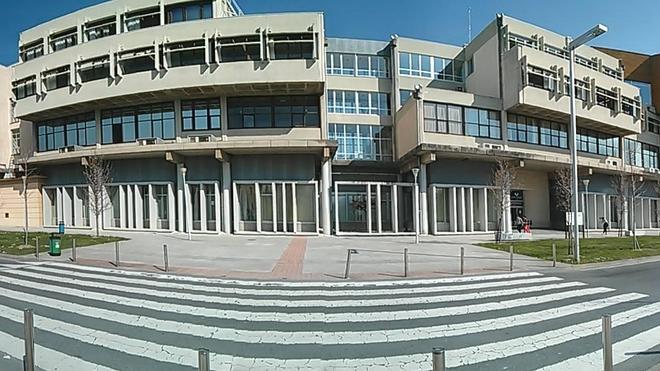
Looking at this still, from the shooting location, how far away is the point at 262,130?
99.4 feet

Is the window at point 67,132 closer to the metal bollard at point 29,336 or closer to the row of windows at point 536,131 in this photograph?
the metal bollard at point 29,336

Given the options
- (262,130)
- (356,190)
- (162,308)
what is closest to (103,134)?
(262,130)

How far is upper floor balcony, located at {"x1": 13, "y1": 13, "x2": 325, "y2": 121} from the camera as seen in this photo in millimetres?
28781

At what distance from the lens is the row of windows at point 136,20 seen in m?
32.8

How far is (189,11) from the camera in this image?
3288 cm

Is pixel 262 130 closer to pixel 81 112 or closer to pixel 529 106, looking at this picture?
pixel 81 112

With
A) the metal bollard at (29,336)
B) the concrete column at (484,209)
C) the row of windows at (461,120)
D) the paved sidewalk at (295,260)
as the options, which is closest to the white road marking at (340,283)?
the paved sidewalk at (295,260)

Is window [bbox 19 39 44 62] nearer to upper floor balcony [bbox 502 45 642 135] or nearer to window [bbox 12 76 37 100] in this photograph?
window [bbox 12 76 37 100]

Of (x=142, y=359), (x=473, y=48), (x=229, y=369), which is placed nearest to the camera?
(x=229, y=369)

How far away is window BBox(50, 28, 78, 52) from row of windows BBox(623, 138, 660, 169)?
56140 millimetres

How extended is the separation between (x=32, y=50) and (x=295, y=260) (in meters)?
39.4

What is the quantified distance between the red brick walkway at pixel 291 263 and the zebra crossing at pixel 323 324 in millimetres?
1631

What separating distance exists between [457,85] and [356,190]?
16223 mm

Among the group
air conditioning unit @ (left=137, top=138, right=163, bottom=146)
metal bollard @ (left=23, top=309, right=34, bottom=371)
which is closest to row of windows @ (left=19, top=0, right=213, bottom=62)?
air conditioning unit @ (left=137, top=138, right=163, bottom=146)
